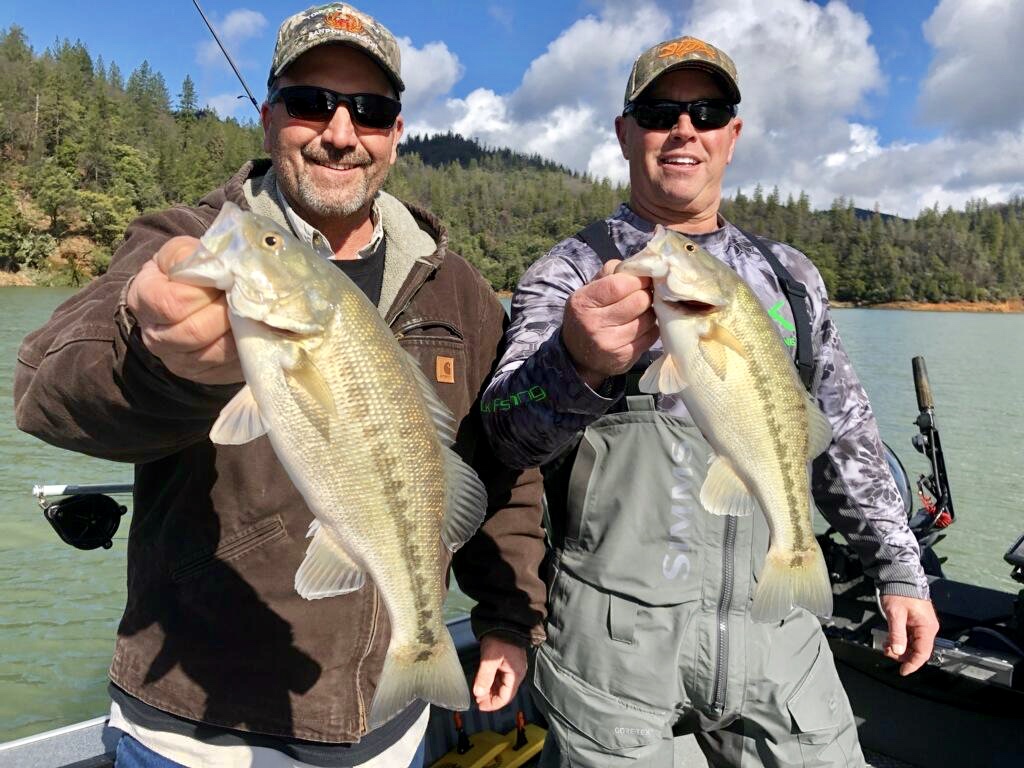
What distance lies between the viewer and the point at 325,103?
291 centimetres

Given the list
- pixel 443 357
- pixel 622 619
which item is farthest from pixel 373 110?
pixel 622 619

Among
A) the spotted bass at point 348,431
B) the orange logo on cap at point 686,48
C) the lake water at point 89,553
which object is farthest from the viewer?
the lake water at point 89,553

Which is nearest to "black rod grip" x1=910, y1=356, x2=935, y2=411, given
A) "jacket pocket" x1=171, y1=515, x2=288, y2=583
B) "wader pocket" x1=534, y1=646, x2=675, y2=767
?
"wader pocket" x1=534, y1=646, x2=675, y2=767

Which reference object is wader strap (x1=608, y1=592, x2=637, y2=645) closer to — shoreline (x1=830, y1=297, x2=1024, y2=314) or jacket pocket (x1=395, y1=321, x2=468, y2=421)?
jacket pocket (x1=395, y1=321, x2=468, y2=421)

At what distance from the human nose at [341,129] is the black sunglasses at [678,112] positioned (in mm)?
1282

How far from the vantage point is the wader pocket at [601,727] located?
280 centimetres

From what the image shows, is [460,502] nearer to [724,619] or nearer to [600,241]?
[724,619]

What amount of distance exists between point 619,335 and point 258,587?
4.89 feet

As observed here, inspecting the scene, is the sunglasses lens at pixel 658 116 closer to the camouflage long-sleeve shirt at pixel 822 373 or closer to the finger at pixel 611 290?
the camouflage long-sleeve shirt at pixel 822 373

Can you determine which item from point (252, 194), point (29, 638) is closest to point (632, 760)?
point (252, 194)

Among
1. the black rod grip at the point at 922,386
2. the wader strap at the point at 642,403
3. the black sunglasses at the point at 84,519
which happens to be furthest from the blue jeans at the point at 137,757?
the black rod grip at the point at 922,386

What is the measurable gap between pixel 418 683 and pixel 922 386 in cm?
568

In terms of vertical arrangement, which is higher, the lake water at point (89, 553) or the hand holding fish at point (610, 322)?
the hand holding fish at point (610, 322)

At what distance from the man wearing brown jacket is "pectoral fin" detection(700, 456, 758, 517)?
0.89m
